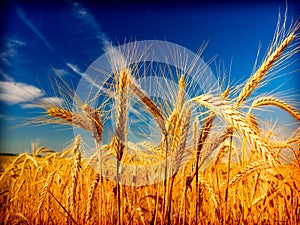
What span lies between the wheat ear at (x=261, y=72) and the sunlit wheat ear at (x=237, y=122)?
279mm

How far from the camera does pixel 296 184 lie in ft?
6.32

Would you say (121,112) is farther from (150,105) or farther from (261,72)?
(261,72)

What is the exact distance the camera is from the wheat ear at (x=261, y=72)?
1601 mm

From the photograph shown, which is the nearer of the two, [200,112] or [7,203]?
[200,112]

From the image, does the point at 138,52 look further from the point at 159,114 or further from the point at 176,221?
the point at 176,221

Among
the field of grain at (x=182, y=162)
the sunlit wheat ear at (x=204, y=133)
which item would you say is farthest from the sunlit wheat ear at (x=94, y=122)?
the sunlit wheat ear at (x=204, y=133)

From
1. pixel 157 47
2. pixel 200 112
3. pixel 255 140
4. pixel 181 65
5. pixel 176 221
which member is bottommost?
pixel 176 221

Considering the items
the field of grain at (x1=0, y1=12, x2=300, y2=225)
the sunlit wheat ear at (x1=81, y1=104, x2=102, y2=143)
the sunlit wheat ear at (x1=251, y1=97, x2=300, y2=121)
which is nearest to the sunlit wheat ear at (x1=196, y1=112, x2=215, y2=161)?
the field of grain at (x1=0, y1=12, x2=300, y2=225)

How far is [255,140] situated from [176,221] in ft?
3.29

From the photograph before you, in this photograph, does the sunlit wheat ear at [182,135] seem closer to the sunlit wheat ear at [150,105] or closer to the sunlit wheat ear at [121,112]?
the sunlit wheat ear at [150,105]

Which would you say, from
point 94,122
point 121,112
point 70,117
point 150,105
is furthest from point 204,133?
point 70,117

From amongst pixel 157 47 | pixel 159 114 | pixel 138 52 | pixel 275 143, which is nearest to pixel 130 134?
pixel 159 114

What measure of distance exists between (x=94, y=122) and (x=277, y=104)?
3.58 ft

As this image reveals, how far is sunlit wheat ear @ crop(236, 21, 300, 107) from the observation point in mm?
1601
